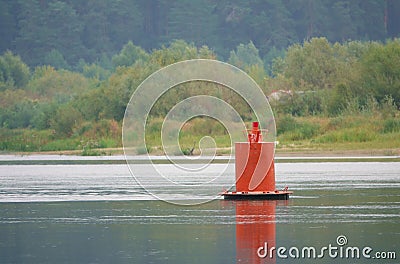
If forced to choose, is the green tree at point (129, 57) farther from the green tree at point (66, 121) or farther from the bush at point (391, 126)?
the bush at point (391, 126)

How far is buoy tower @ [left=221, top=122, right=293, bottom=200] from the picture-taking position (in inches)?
1142

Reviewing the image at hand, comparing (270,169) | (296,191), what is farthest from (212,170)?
(270,169)

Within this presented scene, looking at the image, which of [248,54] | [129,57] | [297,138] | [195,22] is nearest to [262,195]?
[297,138]

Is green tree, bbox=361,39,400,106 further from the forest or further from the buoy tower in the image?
the buoy tower

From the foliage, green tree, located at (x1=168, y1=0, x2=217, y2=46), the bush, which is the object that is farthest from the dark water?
green tree, located at (x1=168, y1=0, x2=217, y2=46)

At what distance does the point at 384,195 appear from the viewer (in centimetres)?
3130

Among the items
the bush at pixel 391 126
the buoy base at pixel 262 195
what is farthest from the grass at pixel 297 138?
the buoy base at pixel 262 195

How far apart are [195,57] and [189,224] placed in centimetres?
5941

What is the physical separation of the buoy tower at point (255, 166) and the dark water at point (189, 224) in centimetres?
41

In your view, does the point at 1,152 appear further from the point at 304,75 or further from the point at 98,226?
the point at 98,226

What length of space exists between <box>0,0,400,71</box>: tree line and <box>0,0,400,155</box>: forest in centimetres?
12

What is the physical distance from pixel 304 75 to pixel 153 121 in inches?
711

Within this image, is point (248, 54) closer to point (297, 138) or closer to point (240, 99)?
point (240, 99)

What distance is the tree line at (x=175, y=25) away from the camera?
436ft
